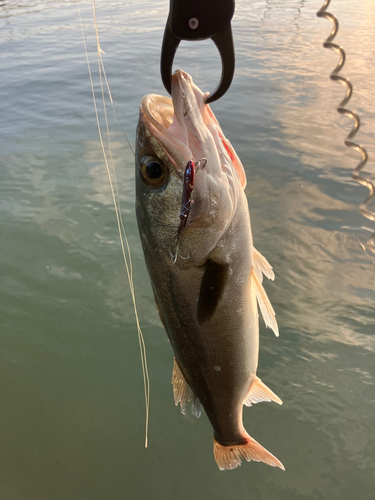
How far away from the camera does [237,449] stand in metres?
2.19

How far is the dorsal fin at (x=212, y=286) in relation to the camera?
1793 mm

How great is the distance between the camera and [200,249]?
5.73 ft

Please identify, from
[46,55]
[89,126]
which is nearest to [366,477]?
[89,126]

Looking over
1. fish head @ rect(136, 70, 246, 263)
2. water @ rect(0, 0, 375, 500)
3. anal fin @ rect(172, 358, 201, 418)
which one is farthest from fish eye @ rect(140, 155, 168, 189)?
water @ rect(0, 0, 375, 500)

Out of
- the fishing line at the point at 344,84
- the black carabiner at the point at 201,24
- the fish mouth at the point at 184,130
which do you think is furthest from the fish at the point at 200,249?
the fishing line at the point at 344,84

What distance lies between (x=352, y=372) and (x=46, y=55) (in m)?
14.3

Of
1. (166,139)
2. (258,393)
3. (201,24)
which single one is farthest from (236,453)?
(201,24)

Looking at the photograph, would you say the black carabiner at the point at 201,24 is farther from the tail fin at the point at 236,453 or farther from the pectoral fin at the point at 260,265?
the tail fin at the point at 236,453

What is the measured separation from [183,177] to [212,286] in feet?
1.70

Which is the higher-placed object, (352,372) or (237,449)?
(237,449)

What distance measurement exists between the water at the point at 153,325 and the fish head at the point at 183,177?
213 centimetres

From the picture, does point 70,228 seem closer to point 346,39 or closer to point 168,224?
point 168,224

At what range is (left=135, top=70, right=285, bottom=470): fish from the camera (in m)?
1.62

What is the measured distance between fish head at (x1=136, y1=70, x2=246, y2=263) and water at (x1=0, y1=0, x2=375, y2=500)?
2.13 m
